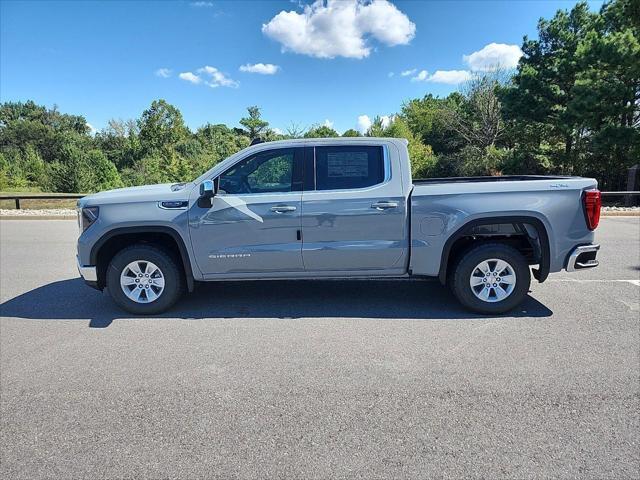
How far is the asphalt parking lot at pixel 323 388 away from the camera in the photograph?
2.51 m

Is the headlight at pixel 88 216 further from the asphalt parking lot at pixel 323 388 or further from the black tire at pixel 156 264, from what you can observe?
the asphalt parking lot at pixel 323 388

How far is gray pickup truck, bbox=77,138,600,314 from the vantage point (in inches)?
182

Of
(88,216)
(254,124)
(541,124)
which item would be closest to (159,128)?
(254,124)

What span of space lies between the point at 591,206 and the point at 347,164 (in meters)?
2.66

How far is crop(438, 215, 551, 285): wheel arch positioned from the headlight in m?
3.89

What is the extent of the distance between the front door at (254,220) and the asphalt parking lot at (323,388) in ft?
2.03

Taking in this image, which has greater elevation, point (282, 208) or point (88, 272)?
point (282, 208)

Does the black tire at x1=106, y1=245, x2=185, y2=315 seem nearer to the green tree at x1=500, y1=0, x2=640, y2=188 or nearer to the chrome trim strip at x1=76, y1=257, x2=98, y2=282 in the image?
the chrome trim strip at x1=76, y1=257, x2=98, y2=282

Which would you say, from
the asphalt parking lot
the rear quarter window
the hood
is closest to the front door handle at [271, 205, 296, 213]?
the rear quarter window

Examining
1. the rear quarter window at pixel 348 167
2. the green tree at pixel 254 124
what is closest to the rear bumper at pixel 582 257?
the rear quarter window at pixel 348 167

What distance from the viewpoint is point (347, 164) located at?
4.87 metres

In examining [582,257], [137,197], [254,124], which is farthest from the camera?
[254,124]

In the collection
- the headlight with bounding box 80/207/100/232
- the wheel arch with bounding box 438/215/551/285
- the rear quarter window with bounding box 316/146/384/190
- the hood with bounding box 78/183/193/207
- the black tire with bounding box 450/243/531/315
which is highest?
the rear quarter window with bounding box 316/146/384/190

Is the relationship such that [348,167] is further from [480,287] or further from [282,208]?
[480,287]
